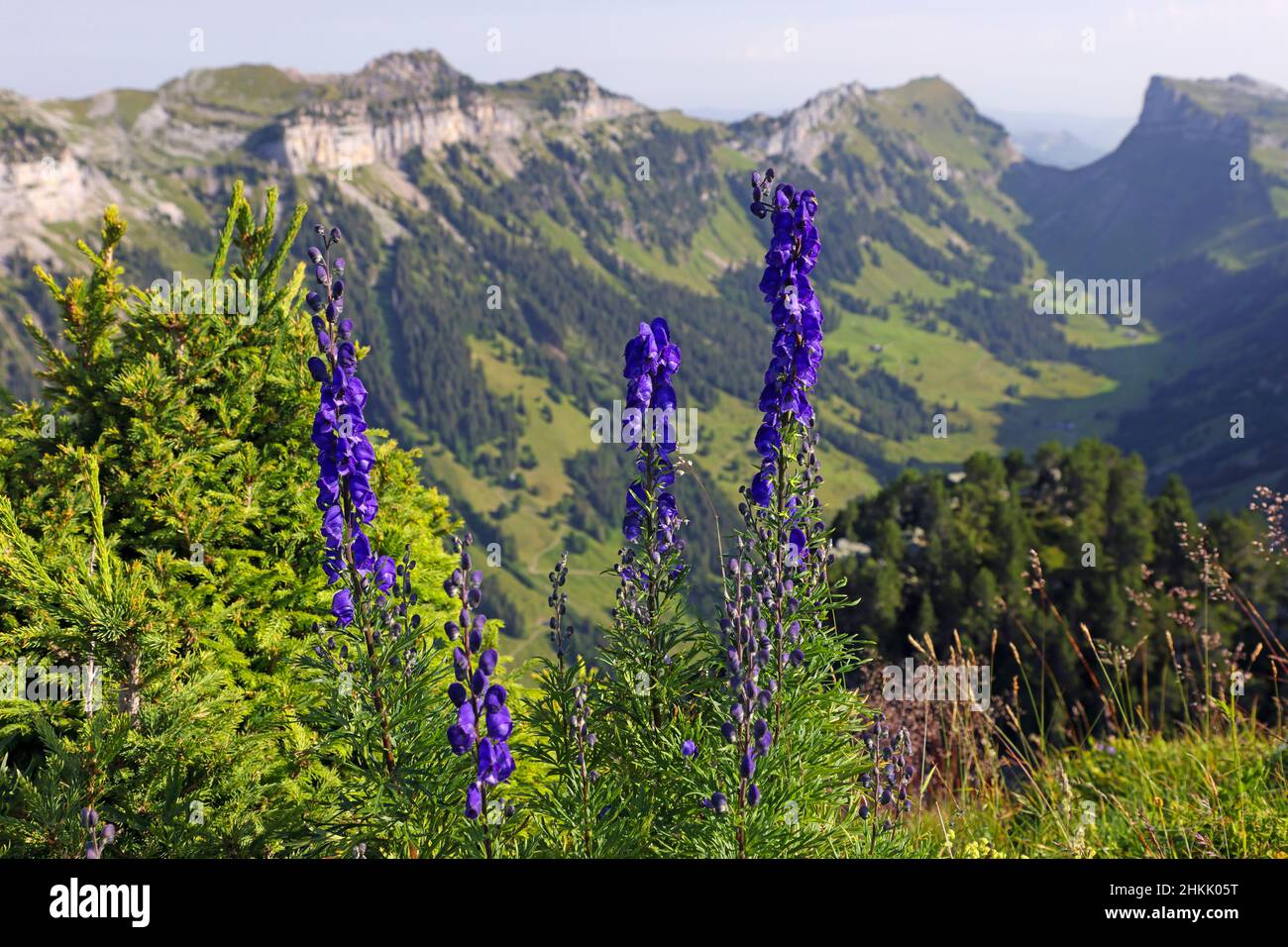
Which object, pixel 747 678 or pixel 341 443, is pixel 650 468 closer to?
pixel 747 678

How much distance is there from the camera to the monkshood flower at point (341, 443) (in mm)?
5109

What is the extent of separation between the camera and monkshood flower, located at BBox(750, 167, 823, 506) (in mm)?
6305

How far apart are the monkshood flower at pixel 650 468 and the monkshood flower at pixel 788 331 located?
26.4 inches

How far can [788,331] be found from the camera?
643cm

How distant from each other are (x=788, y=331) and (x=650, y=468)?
1.43 m

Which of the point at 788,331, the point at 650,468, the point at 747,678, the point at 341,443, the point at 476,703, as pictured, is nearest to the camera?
the point at 476,703

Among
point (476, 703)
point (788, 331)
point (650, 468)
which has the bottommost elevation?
point (476, 703)

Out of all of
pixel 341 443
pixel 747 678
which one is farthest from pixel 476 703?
pixel 341 443

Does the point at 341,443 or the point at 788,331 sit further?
the point at 788,331

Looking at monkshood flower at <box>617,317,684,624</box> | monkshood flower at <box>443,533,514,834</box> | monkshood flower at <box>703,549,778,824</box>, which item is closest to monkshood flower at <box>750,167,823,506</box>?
monkshood flower at <box>617,317,684,624</box>

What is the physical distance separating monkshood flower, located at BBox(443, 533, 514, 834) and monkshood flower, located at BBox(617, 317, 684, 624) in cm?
169

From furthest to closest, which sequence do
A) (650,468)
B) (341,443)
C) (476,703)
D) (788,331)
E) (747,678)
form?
(788,331), (650,468), (341,443), (747,678), (476,703)

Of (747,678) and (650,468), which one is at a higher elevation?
(650,468)
